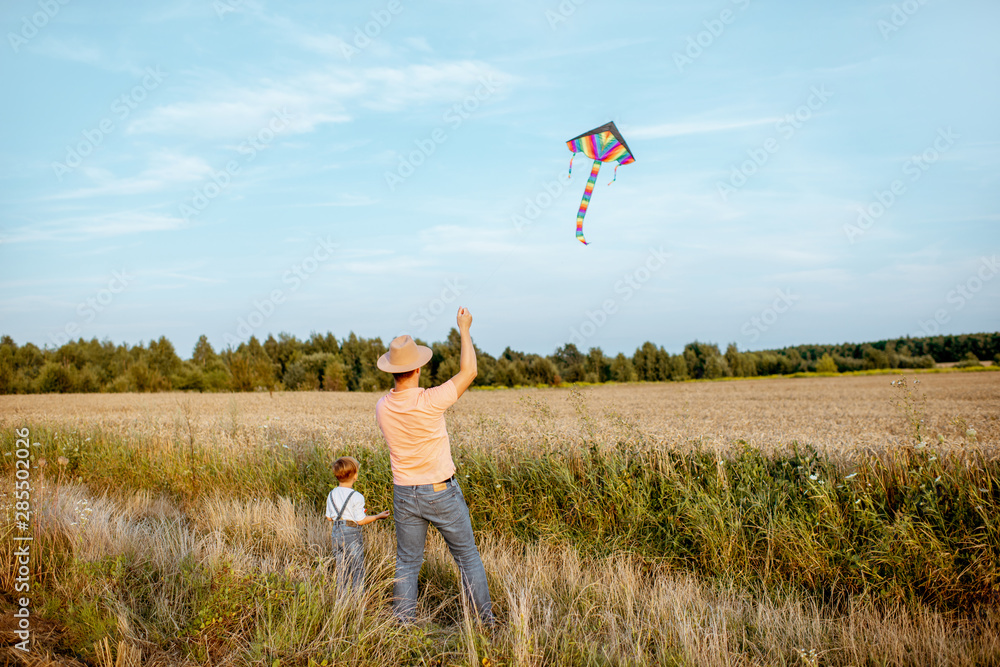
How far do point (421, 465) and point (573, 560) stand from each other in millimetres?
2235

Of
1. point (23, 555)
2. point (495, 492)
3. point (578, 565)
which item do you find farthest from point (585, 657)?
point (23, 555)

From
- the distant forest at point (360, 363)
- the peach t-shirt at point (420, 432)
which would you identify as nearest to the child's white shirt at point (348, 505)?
the peach t-shirt at point (420, 432)

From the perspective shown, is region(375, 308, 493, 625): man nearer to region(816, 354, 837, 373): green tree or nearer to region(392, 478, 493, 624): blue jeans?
region(392, 478, 493, 624): blue jeans

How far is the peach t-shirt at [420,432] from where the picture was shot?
3.92 metres

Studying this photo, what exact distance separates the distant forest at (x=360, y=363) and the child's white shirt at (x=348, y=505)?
107 feet

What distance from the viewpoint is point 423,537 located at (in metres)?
4.19

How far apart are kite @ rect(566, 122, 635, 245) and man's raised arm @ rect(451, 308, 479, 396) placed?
170 cm

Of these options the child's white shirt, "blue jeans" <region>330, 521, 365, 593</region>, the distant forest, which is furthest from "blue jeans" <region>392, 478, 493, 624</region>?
the distant forest

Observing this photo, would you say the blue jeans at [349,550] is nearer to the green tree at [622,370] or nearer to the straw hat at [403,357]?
the straw hat at [403,357]

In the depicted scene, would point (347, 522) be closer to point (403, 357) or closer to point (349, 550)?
point (349, 550)

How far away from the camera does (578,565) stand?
5293 mm

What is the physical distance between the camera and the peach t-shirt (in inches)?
154

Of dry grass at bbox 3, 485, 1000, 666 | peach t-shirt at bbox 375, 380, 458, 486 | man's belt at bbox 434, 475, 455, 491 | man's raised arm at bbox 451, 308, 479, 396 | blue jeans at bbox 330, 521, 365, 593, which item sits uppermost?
man's raised arm at bbox 451, 308, 479, 396

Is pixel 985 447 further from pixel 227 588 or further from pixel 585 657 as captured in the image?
pixel 227 588
